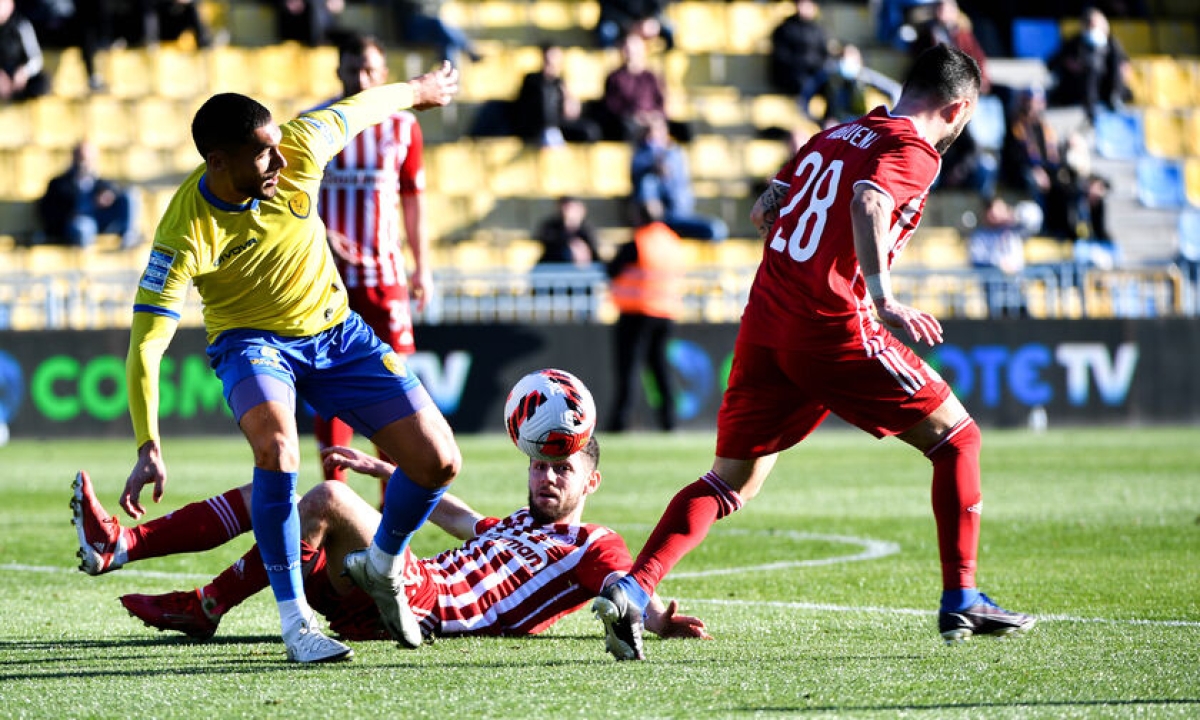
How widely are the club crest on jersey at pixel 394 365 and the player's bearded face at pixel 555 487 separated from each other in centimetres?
51

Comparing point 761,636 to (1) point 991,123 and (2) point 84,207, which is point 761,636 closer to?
(2) point 84,207

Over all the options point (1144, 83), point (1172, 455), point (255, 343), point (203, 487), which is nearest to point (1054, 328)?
point (1172, 455)

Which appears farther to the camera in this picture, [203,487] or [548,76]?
[548,76]

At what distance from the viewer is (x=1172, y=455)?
1551 centimetres

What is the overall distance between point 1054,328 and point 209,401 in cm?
887

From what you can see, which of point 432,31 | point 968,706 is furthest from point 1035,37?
point 968,706

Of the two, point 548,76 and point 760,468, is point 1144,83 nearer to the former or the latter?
point 548,76

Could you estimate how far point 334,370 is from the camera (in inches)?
232

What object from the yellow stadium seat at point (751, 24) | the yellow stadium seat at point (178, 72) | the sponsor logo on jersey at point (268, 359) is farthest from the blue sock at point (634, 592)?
the yellow stadium seat at point (751, 24)

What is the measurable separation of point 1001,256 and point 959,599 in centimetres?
1643

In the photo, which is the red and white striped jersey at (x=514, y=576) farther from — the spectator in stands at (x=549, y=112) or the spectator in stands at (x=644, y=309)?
the spectator in stands at (x=549, y=112)

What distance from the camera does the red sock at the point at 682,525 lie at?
5.66 metres

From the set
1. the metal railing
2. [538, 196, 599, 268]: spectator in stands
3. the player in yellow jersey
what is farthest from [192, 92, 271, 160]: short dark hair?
[538, 196, 599, 268]: spectator in stands

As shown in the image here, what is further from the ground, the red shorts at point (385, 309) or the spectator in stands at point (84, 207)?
the spectator in stands at point (84, 207)
